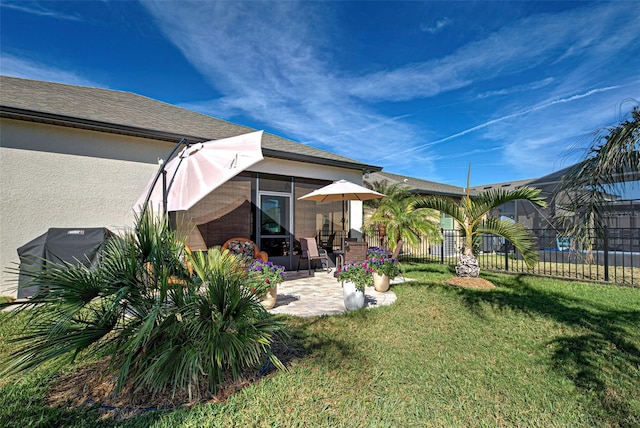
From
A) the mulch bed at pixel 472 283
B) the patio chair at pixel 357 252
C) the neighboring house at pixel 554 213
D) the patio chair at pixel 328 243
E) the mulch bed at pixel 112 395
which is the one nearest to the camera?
the mulch bed at pixel 112 395

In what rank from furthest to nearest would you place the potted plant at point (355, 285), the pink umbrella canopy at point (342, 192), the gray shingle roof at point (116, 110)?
the pink umbrella canopy at point (342, 192) → the gray shingle roof at point (116, 110) → the potted plant at point (355, 285)

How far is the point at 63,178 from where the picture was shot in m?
7.19

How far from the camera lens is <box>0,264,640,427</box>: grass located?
2.65m

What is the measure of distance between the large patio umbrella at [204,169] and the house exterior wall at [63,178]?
2208 millimetres

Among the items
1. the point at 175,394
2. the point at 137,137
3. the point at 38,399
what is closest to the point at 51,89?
the point at 137,137

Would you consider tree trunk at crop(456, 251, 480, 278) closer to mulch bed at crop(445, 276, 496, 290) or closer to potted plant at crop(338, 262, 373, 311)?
mulch bed at crop(445, 276, 496, 290)

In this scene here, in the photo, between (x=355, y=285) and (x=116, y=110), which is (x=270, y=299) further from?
(x=116, y=110)

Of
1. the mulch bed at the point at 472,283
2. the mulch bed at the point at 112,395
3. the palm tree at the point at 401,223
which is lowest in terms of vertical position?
the mulch bed at the point at 112,395

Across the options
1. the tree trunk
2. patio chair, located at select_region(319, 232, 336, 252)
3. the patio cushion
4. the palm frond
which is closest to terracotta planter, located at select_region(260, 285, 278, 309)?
the patio cushion

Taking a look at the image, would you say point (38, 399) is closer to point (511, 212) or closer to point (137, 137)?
point (137, 137)

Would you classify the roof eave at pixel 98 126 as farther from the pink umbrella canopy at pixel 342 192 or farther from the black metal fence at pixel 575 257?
the black metal fence at pixel 575 257

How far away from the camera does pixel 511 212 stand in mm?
20078

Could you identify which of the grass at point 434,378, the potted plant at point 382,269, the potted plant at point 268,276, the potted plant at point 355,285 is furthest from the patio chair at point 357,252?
the potted plant at point 268,276

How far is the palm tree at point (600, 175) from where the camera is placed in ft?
11.6
